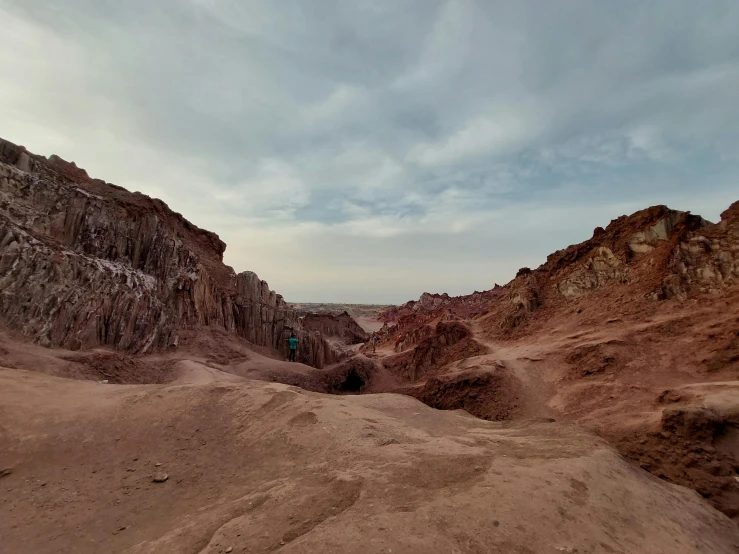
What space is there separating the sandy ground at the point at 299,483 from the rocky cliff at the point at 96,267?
5.82m

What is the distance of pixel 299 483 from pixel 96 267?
15.4 meters

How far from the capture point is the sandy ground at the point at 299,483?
387 centimetres

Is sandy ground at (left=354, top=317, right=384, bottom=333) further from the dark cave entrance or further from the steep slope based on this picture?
the steep slope

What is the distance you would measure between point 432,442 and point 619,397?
9106 millimetres

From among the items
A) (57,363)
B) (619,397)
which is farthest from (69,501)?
(619,397)

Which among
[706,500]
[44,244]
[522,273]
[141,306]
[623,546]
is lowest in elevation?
[706,500]

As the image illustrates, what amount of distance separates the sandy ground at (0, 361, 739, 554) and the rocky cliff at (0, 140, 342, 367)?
5817 mm

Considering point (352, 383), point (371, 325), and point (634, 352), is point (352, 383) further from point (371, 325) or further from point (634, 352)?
point (371, 325)

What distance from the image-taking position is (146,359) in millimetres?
15664

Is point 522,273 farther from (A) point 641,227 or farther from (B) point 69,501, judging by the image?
(B) point 69,501

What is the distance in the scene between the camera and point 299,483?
516 cm

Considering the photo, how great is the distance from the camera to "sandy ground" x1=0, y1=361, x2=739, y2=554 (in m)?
3.87

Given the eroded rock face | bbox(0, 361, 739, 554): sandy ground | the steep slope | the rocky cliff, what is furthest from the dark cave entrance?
the eroded rock face

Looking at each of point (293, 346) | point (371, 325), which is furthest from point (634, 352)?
point (371, 325)
